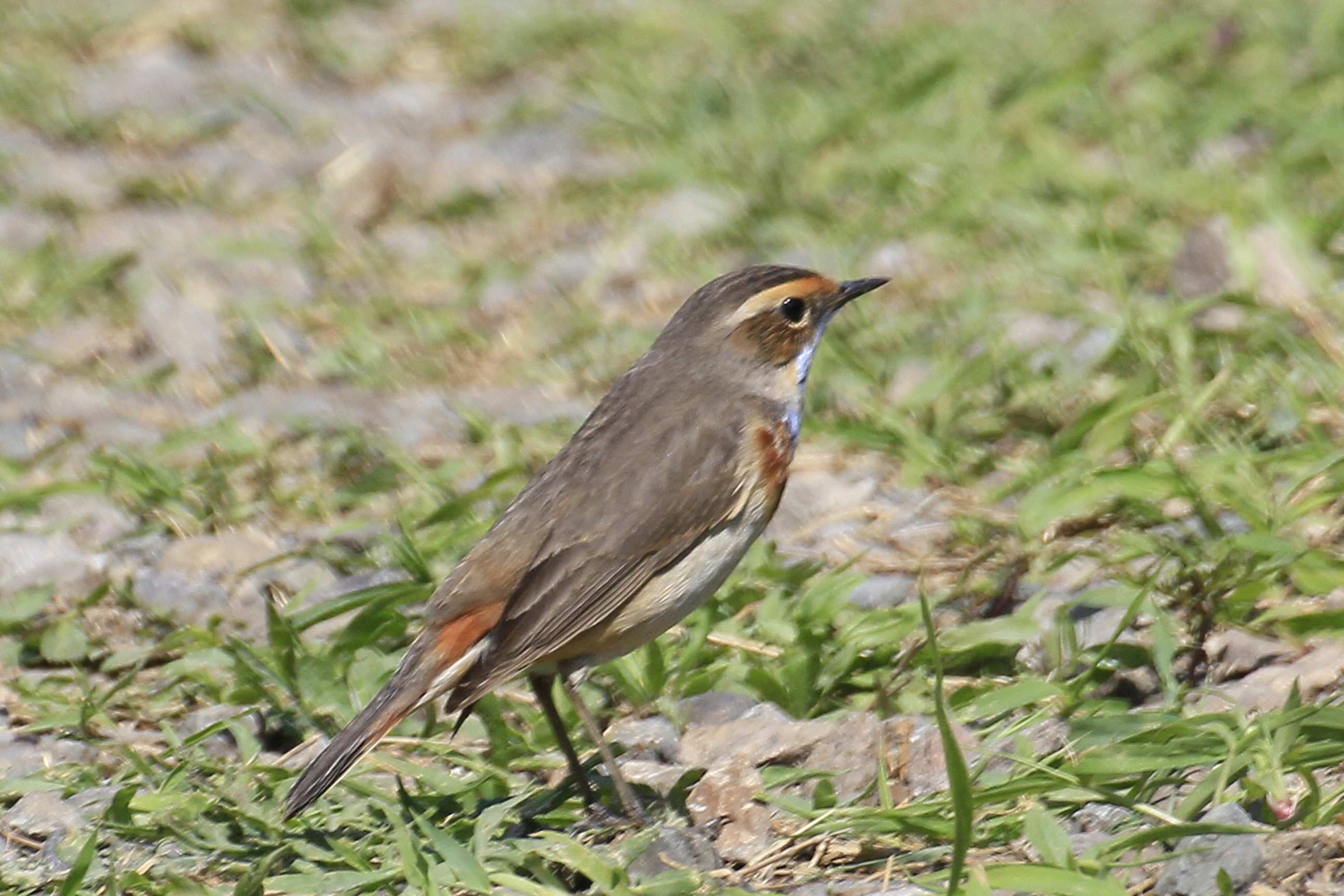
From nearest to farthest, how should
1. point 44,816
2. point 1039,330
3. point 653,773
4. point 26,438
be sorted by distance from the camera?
point 44,816 → point 653,773 → point 26,438 → point 1039,330

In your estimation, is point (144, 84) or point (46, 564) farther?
point (144, 84)

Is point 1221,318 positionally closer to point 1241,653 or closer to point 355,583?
point 1241,653

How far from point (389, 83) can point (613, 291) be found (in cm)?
305

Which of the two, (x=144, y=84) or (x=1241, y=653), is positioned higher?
(x=144, y=84)

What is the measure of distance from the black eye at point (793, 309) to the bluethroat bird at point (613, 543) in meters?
0.11

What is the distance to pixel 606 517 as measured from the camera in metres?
5.53

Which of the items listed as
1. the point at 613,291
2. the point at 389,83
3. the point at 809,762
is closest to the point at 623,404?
the point at 809,762

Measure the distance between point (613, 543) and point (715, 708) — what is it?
61 centimetres

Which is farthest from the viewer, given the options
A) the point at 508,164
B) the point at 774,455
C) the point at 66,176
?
the point at 508,164

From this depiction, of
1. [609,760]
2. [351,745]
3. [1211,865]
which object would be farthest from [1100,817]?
[351,745]

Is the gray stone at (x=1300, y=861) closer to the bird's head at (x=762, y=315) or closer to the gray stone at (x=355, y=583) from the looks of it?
the bird's head at (x=762, y=315)

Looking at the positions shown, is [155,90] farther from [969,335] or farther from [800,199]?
[969,335]

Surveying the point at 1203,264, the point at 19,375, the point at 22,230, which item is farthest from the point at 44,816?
the point at 1203,264

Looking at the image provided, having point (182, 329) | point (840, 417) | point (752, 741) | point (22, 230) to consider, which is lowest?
point (752, 741)
